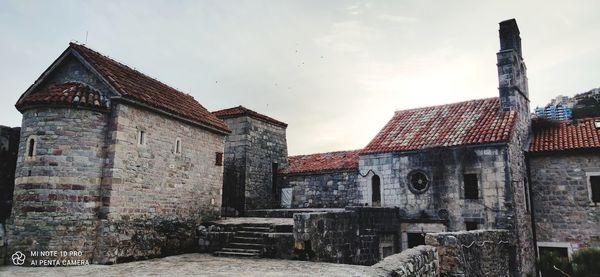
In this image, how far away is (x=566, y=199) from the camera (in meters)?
14.9

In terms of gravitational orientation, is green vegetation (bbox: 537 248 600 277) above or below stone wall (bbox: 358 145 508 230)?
below

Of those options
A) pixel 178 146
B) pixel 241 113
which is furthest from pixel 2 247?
pixel 241 113

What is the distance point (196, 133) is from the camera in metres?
13.8

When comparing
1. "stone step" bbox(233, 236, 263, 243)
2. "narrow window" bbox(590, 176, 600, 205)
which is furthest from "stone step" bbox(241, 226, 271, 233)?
"narrow window" bbox(590, 176, 600, 205)

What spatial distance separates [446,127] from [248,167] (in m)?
8.99

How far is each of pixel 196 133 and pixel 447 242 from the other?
351 inches

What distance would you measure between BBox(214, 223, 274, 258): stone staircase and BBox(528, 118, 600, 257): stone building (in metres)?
10.4

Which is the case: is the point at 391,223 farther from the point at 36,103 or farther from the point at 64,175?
the point at 36,103

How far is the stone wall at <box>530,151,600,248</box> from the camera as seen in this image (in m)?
14.4

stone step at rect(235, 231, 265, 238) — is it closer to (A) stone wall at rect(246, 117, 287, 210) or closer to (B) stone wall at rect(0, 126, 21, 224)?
(A) stone wall at rect(246, 117, 287, 210)

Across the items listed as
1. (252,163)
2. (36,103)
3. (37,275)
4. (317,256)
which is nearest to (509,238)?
(317,256)

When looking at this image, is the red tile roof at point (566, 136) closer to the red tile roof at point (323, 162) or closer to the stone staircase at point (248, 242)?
the red tile roof at point (323, 162)

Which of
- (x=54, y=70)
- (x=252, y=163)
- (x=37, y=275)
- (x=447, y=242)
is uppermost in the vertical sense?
(x=54, y=70)

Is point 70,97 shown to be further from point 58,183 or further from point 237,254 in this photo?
point 237,254
